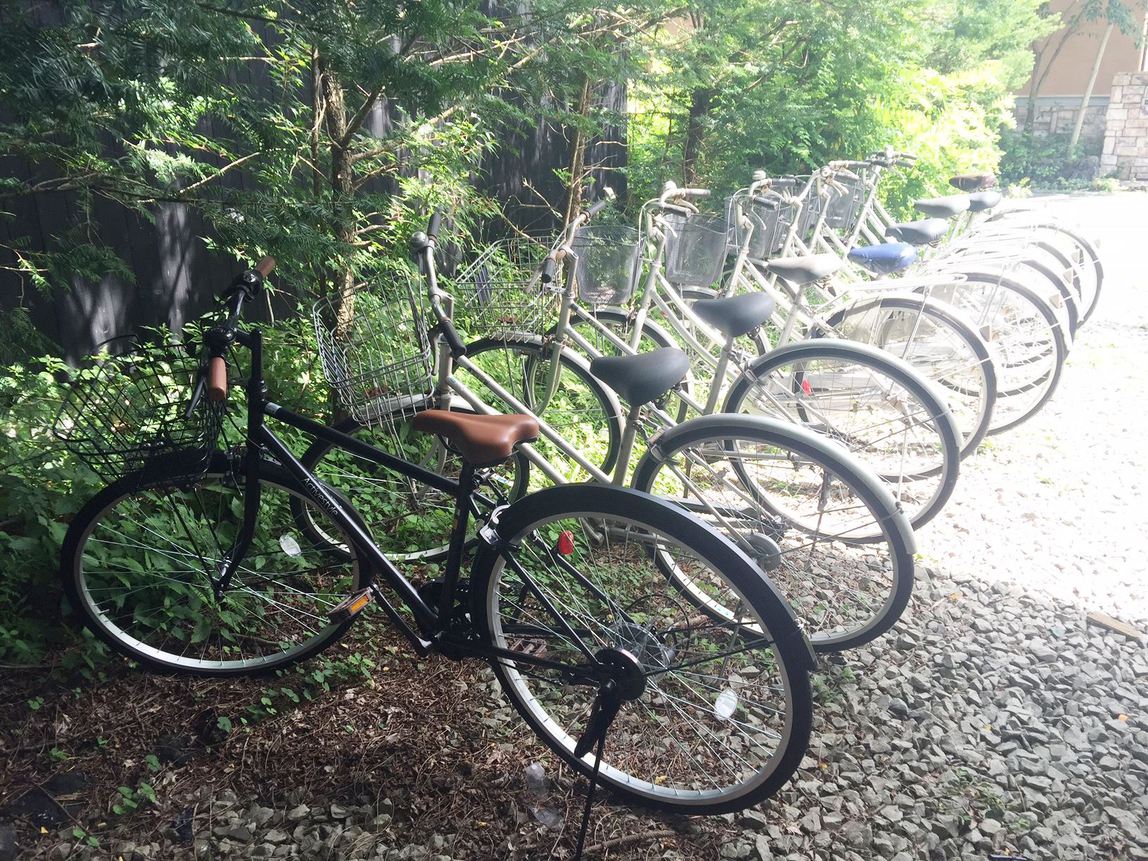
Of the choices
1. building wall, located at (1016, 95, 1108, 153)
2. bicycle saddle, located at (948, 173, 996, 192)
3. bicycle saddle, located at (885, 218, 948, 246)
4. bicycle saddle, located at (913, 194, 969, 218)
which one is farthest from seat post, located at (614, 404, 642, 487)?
building wall, located at (1016, 95, 1108, 153)

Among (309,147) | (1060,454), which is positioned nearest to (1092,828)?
(1060,454)

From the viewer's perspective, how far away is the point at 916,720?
2.59 meters

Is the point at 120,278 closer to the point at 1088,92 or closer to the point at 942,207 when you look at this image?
the point at 942,207

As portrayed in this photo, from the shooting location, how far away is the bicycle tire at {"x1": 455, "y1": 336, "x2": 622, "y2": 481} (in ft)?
10.7

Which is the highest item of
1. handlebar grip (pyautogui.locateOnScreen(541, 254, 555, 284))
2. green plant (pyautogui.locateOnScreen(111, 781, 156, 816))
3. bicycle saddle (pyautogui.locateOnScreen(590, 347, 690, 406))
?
handlebar grip (pyautogui.locateOnScreen(541, 254, 555, 284))

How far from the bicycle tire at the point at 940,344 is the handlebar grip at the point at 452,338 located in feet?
6.98

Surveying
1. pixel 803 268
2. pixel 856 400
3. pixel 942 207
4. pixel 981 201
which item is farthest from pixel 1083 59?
pixel 856 400

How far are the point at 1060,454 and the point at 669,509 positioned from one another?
3.67 meters

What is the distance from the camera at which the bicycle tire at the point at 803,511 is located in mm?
2502

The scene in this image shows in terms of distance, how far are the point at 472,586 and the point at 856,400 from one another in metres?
1.98

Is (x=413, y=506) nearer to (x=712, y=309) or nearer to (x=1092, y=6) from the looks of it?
(x=712, y=309)

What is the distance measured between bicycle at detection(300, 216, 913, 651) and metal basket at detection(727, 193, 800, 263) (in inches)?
55.8

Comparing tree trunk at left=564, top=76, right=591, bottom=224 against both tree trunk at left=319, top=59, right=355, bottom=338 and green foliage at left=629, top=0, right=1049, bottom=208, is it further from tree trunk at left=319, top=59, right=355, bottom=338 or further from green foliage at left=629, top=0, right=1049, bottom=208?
tree trunk at left=319, top=59, right=355, bottom=338

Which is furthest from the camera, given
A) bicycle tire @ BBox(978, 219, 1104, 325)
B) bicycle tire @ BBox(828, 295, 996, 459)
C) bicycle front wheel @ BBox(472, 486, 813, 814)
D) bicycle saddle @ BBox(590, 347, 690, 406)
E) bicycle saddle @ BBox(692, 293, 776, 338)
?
bicycle tire @ BBox(978, 219, 1104, 325)
